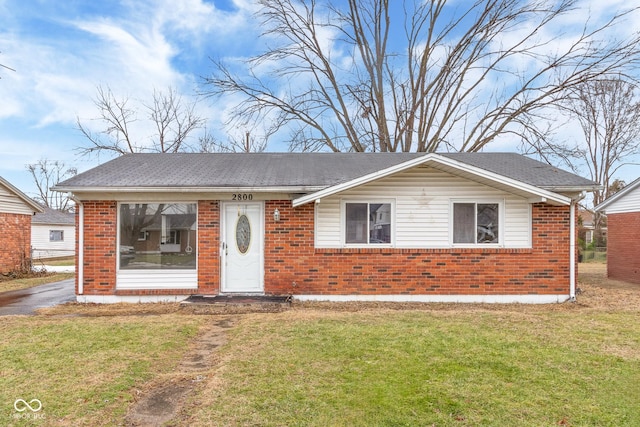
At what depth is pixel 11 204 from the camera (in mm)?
14633

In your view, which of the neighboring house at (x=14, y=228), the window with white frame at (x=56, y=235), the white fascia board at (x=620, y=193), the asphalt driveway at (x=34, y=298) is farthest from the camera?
the window with white frame at (x=56, y=235)

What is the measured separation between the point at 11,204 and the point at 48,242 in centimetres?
1482

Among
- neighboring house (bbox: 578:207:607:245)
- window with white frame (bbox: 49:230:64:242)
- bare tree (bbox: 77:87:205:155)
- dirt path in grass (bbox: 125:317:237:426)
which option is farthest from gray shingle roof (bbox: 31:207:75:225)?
neighboring house (bbox: 578:207:607:245)

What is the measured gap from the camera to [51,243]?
2739cm

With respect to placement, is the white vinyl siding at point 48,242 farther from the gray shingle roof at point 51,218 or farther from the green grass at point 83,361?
the green grass at point 83,361

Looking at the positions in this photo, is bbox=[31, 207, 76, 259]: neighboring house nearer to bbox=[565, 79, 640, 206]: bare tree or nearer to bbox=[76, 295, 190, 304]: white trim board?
bbox=[76, 295, 190, 304]: white trim board

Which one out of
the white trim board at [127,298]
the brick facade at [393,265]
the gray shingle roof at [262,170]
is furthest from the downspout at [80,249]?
the brick facade at [393,265]

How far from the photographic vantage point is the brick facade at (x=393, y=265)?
28.2 feet

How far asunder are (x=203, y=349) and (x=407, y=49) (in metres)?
22.9

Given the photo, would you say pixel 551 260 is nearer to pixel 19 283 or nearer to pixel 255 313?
pixel 255 313

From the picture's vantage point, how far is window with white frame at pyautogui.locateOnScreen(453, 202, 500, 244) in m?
8.67

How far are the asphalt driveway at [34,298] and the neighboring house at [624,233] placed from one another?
1751 cm

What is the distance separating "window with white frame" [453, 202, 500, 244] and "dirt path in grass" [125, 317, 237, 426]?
5.79 m

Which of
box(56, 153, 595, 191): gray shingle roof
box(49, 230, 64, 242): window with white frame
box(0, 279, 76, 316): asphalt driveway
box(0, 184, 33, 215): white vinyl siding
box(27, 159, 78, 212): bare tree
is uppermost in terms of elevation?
box(27, 159, 78, 212): bare tree
